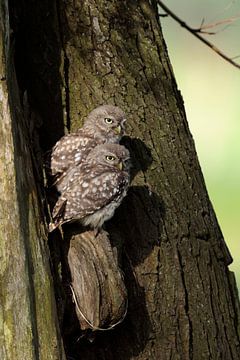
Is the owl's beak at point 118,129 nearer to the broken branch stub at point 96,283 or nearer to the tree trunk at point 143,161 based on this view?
the tree trunk at point 143,161

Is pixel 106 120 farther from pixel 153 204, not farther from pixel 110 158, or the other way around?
pixel 153 204

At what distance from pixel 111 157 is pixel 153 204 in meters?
0.31

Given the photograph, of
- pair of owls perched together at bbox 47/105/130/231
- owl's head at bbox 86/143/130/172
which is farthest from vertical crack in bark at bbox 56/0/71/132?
owl's head at bbox 86/143/130/172

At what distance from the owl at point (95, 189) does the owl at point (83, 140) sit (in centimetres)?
4

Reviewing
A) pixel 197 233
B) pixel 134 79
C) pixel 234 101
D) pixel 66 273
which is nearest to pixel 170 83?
pixel 134 79

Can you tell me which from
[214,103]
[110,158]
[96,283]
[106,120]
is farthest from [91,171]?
[214,103]

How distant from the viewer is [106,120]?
4484 mm

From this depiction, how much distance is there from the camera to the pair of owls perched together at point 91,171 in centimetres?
426

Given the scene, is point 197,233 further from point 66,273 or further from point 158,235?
point 66,273

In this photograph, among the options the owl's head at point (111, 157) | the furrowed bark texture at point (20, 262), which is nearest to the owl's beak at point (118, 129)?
the owl's head at point (111, 157)

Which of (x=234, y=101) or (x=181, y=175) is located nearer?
(x=181, y=175)

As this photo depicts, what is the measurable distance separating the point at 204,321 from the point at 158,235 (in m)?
0.46

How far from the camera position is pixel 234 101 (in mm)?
11703

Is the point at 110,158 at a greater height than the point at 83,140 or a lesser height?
lesser
